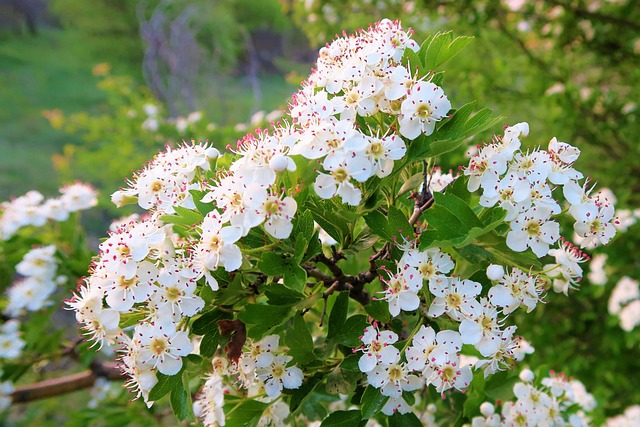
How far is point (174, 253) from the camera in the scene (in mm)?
627

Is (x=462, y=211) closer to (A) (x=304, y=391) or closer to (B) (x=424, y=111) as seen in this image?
(B) (x=424, y=111)

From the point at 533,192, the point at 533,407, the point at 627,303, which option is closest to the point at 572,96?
the point at 627,303

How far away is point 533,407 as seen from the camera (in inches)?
35.1

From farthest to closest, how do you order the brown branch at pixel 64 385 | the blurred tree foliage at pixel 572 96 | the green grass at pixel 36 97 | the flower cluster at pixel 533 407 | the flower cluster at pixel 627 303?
the green grass at pixel 36 97, the blurred tree foliage at pixel 572 96, the flower cluster at pixel 627 303, the brown branch at pixel 64 385, the flower cluster at pixel 533 407

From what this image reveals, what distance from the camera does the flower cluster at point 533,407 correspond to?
876 millimetres

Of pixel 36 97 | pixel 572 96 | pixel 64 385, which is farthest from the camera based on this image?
pixel 36 97

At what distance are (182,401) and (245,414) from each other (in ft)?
0.48

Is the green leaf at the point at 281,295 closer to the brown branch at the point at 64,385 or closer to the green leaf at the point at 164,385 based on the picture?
Answer: the green leaf at the point at 164,385

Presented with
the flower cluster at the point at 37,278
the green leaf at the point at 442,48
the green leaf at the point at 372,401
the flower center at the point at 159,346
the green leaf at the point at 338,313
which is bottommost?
the green leaf at the point at 372,401

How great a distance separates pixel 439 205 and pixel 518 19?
213 centimetres

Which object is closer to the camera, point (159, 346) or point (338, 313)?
point (159, 346)

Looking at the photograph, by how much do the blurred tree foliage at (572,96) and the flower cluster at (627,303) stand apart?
7 centimetres

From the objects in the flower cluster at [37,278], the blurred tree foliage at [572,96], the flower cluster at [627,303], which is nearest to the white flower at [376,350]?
the flower cluster at [37,278]

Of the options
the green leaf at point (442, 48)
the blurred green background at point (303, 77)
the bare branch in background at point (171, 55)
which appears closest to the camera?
the green leaf at point (442, 48)
